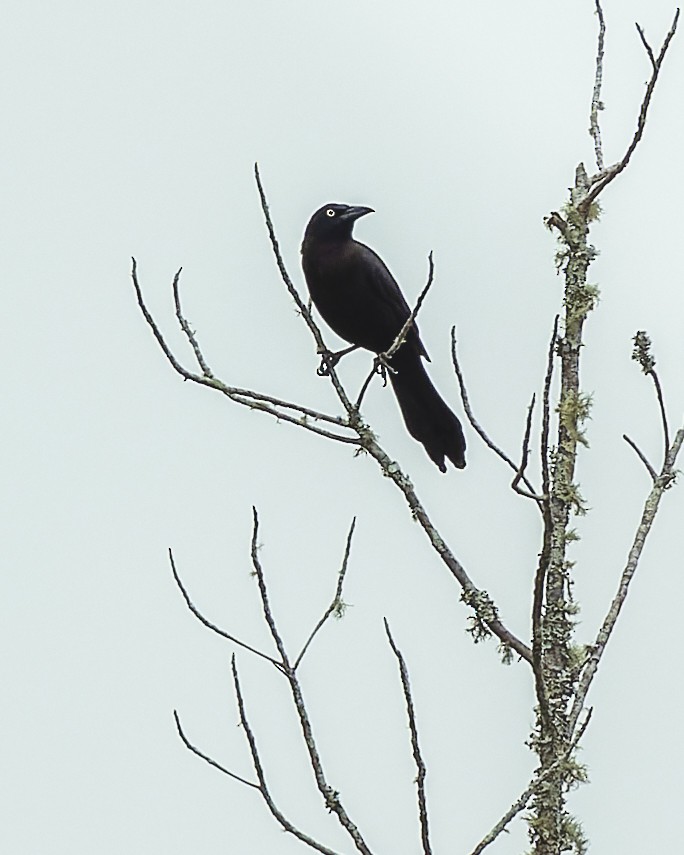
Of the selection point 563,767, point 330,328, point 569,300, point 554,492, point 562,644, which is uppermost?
point 330,328

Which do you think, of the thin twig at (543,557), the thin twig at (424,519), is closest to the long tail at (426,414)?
the thin twig at (424,519)

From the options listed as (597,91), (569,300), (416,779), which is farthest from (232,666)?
(597,91)

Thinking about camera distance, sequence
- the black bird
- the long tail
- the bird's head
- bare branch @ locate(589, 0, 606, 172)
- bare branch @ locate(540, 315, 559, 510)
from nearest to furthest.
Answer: bare branch @ locate(540, 315, 559, 510), bare branch @ locate(589, 0, 606, 172), the long tail, the black bird, the bird's head

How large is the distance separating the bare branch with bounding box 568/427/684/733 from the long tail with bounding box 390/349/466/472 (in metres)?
2.59

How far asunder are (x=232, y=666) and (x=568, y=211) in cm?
174

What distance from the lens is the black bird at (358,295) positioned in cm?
743

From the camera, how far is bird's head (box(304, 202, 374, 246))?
775 centimetres

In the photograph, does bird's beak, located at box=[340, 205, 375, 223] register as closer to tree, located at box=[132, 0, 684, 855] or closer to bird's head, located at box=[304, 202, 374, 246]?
bird's head, located at box=[304, 202, 374, 246]

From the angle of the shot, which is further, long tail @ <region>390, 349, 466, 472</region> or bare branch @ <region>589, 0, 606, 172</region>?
long tail @ <region>390, 349, 466, 472</region>

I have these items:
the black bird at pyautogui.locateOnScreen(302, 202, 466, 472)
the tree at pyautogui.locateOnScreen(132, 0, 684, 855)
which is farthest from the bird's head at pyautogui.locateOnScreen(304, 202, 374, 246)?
the tree at pyautogui.locateOnScreen(132, 0, 684, 855)

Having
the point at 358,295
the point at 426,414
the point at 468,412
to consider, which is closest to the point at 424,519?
the point at 468,412

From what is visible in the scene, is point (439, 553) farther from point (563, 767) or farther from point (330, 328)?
point (330, 328)

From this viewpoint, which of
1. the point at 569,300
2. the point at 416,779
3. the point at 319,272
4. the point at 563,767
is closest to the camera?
the point at 416,779

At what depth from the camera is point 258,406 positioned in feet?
14.2
